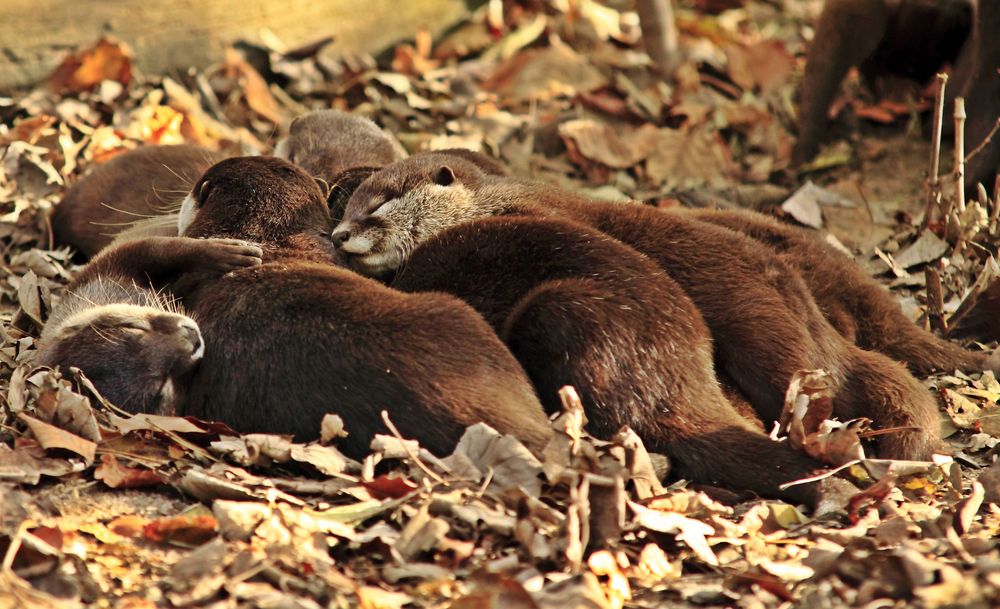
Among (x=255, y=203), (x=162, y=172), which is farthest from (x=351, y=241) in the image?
(x=162, y=172)

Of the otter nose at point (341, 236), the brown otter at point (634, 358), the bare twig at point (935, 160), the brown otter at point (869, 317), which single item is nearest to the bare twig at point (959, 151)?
the bare twig at point (935, 160)

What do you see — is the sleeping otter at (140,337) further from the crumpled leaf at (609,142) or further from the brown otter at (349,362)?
the crumpled leaf at (609,142)

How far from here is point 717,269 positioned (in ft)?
11.9

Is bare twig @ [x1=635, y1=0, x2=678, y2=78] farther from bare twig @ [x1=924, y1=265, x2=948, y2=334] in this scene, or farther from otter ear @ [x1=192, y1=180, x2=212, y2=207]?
otter ear @ [x1=192, y1=180, x2=212, y2=207]

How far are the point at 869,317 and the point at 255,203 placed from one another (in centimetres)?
212

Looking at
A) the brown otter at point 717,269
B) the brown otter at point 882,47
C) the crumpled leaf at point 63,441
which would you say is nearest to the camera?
the crumpled leaf at point 63,441

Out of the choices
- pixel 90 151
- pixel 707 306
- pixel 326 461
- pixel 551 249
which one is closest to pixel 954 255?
pixel 707 306

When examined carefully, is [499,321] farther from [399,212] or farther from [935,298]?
[935,298]

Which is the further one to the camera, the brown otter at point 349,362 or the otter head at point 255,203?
the otter head at point 255,203

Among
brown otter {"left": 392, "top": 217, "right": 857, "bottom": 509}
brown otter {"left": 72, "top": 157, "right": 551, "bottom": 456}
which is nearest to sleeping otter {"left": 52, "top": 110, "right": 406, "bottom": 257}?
brown otter {"left": 72, "top": 157, "right": 551, "bottom": 456}

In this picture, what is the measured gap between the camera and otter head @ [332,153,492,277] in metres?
3.90

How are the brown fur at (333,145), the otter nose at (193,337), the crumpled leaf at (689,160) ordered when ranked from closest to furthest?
the otter nose at (193,337) → the brown fur at (333,145) → the crumpled leaf at (689,160)

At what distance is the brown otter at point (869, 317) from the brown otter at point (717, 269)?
23 centimetres

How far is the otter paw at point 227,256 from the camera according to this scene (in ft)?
11.7
